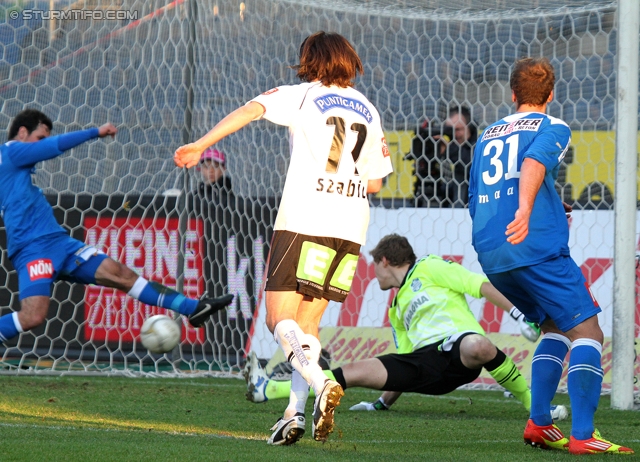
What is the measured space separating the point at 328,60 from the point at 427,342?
2.24 metres

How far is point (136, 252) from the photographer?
8.84m

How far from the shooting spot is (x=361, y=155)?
4355 mm

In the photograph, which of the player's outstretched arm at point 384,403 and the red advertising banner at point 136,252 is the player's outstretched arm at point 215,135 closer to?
the player's outstretched arm at point 384,403

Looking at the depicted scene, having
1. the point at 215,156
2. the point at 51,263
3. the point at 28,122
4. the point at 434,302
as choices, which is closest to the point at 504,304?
the point at 434,302

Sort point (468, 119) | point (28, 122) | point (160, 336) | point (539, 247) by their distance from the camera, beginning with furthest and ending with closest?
point (468, 119), point (28, 122), point (160, 336), point (539, 247)

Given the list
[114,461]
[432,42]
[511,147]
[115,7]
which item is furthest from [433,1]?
[114,461]

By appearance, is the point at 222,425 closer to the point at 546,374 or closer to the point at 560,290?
the point at 546,374

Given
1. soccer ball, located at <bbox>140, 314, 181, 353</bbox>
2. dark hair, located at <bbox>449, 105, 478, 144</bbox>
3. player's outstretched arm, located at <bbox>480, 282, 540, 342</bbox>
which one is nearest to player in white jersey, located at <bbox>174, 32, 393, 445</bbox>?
player's outstretched arm, located at <bbox>480, 282, 540, 342</bbox>

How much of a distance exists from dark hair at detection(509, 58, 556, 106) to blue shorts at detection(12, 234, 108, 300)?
3.92 m

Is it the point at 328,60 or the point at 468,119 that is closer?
the point at 328,60

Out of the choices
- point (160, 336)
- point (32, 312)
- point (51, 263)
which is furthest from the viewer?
point (51, 263)

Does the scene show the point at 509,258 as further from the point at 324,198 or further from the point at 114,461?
the point at 114,461

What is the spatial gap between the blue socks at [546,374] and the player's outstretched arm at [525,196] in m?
0.68

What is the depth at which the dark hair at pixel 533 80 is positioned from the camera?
14.6 ft
